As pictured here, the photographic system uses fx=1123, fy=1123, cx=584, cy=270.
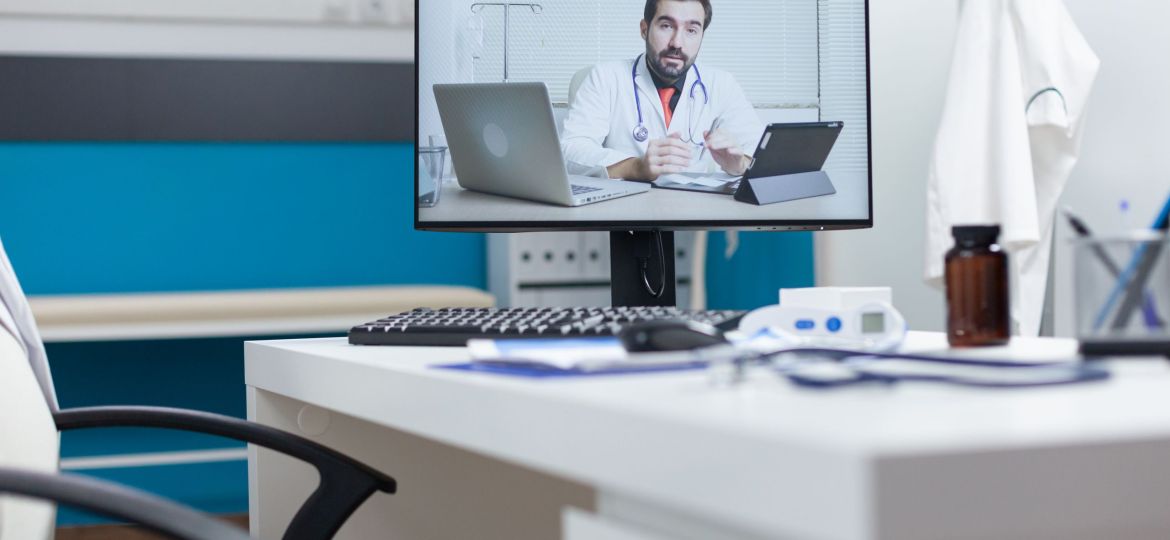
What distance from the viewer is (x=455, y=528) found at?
45.0 inches

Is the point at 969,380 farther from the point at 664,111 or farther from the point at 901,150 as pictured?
the point at 901,150

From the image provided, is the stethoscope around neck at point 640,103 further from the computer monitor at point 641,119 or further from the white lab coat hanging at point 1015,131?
the white lab coat hanging at point 1015,131

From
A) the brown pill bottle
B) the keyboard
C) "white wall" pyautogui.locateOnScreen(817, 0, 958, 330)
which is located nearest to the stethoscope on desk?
the brown pill bottle

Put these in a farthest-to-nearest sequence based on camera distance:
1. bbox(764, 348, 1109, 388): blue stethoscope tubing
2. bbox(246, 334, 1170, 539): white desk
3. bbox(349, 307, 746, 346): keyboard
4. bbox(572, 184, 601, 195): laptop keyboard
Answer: bbox(572, 184, 601, 195): laptop keyboard → bbox(349, 307, 746, 346): keyboard → bbox(764, 348, 1109, 388): blue stethoscope tubing → bbox(246, 334, 1170, 539): white desk

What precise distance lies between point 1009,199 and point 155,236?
2.38 m

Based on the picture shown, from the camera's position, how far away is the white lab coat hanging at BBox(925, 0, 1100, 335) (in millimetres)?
2088

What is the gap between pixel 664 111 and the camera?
1318 millimetres

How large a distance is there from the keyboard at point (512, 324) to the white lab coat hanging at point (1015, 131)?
121 centimetres

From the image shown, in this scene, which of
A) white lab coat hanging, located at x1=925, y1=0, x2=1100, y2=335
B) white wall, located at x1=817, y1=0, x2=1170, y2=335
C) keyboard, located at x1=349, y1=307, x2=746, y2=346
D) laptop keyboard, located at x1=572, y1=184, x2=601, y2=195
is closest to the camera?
keyboard, located at x1=349, y1=307, x2=746, y2=346

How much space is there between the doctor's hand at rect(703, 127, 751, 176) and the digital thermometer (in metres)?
0.45

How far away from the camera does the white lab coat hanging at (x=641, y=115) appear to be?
1.30m

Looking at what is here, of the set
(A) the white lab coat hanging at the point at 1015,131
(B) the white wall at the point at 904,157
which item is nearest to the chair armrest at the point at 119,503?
(A) the white lab coat hanging at the point at 1015,131

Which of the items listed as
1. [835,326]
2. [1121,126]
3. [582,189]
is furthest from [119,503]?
[1121,126]

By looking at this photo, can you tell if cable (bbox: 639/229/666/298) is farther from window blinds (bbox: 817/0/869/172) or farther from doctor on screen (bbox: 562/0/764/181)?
window blinds (bbox: 817/0/869/172)
